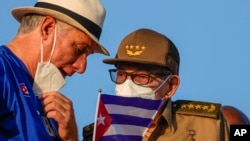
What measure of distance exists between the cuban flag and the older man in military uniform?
72mm

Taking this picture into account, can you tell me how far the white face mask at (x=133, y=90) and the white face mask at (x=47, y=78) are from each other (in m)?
2.33

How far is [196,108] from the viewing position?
8.78 metres

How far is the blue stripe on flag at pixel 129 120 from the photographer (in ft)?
27.0

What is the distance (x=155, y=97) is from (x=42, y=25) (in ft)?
8.98

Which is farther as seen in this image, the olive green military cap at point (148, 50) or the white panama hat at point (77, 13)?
the olive green military cap at point (148, 50)

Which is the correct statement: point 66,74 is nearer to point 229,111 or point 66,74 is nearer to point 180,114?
point 180,114

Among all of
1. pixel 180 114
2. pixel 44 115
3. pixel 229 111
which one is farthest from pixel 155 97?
pixel 44 115

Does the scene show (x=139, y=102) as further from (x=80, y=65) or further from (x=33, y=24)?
(x=33, y=24)

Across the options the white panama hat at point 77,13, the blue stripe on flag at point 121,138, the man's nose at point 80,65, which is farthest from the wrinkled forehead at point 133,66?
the man's nose at point 80,65

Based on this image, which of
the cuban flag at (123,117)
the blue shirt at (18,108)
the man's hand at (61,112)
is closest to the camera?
the blue shirt at (18,108)

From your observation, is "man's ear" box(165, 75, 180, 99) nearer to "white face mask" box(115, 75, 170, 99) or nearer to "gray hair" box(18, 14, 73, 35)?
"white face mask" box(115, 75, 170, 99)

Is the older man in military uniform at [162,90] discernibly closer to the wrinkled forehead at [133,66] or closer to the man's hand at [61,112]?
the wrinkled forehead at [133,66]

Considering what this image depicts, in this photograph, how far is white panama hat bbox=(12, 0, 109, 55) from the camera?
6176 millimetres

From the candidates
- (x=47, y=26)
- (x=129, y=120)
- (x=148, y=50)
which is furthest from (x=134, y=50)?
(x=47, y=26)
